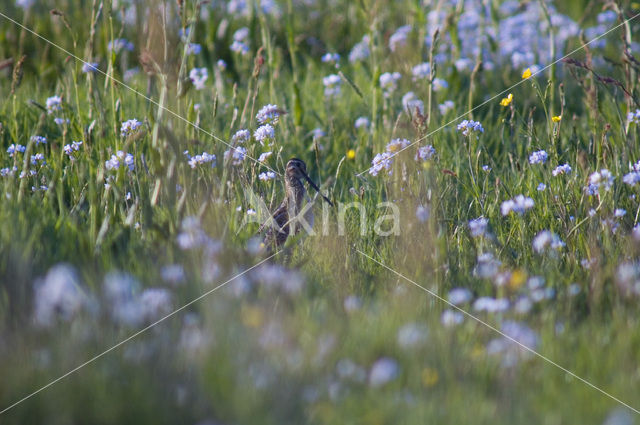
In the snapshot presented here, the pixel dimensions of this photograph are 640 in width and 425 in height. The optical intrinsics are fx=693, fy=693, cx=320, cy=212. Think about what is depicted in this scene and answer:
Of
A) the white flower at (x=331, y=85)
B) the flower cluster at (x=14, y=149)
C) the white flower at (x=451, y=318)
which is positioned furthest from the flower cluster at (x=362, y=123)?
the white flower at (x=451, y=318)

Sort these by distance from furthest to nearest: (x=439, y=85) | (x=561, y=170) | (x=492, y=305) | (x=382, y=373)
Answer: (x=439, y=85) < (x=561, y=170) < (x=492, y=305) < (x=382, y=373)

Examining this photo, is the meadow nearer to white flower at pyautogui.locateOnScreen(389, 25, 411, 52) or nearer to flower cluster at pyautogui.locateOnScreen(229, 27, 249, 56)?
flower cluster at pyautogui.locateOnScreen(229, 27, 249, 56)

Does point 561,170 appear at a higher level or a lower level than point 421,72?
lower

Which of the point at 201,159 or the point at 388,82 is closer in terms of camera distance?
the point at 201,159

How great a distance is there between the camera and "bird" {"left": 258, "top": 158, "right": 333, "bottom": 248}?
3496mm

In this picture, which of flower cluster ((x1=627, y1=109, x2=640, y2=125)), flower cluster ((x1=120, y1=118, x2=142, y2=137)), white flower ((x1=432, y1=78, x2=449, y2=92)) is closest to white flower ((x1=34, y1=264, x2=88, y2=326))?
flower cluster ((x1=120, y1=118, x2=142, y2=137))

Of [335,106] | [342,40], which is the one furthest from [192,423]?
[342,40]

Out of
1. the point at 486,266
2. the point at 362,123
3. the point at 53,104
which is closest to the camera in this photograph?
the point at 486,266

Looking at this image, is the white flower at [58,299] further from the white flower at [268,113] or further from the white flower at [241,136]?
the white flower at [268,113]

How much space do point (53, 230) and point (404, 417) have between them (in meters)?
1.84

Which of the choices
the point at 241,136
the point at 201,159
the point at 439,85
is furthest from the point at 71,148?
the point at 439,85

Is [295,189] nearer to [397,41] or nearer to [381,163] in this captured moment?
[381,163]

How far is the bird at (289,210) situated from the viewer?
3496 mm

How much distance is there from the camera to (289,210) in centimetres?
383
